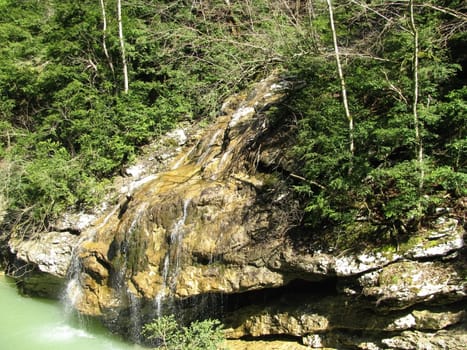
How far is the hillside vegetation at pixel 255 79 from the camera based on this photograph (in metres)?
5.05

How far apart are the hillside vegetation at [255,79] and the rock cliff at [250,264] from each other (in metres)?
0.47

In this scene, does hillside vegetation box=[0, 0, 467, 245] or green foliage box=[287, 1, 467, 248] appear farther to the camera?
hillside vegetation box=[0, 0, 467, 245]

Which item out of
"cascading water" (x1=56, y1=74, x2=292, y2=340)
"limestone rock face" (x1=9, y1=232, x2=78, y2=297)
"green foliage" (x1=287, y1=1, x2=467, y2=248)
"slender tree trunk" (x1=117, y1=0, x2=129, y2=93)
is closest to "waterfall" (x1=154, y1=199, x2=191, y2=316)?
"cascading water" (x1=56, y1=74, x2=292, y2=340)

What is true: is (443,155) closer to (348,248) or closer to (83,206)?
(348,248)

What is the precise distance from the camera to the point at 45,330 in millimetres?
7469

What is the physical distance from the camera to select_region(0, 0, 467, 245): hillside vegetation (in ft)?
16.6

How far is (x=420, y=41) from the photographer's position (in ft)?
17.0

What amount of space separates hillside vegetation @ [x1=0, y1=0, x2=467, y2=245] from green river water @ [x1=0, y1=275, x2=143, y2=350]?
5.91 feet

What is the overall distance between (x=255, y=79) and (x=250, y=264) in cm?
590

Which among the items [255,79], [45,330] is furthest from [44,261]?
[255,79]

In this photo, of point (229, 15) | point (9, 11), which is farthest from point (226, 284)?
point (9, 11)

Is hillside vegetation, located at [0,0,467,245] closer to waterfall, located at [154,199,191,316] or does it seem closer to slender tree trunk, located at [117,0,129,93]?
slender tree trunk, located at [117,0,129,93]

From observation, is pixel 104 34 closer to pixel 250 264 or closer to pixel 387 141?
pixel 250 264

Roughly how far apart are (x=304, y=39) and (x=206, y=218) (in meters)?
3.42
